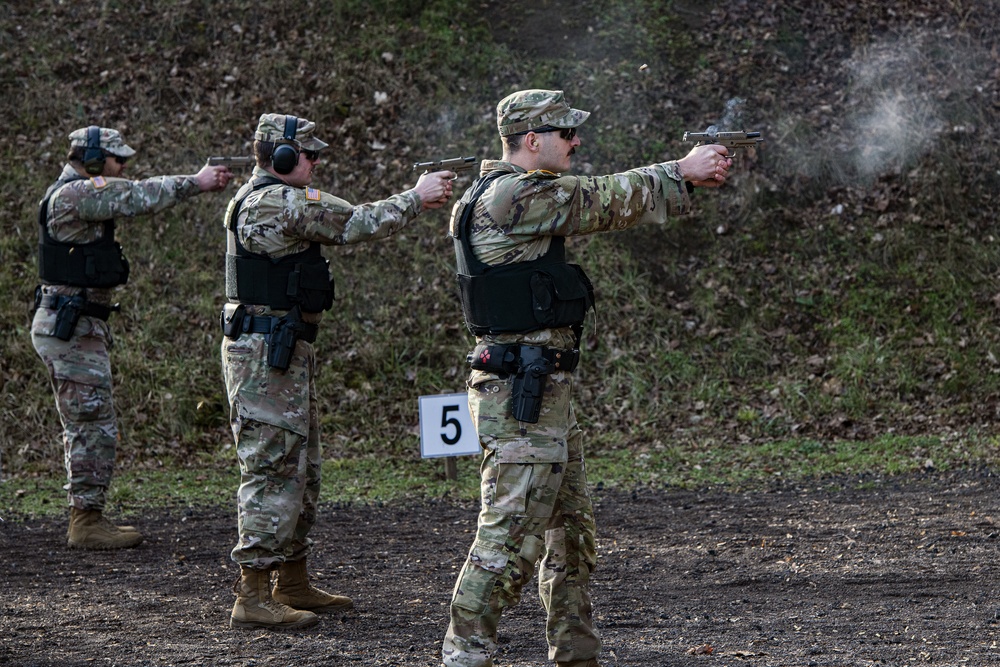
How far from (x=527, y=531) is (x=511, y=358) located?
0.66 m

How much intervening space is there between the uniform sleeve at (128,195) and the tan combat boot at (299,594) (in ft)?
8.74

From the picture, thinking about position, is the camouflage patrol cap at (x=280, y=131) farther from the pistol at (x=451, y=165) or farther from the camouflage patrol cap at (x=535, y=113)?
the camouflage patrol cap at (x=535, y=113)

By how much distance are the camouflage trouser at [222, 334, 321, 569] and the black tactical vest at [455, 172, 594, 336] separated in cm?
153

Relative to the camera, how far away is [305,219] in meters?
5.36

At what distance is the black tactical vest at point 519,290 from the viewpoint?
13.9 feet

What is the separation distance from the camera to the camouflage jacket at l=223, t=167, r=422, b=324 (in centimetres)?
537

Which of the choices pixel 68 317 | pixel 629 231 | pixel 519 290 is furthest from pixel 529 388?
pixel 629 231

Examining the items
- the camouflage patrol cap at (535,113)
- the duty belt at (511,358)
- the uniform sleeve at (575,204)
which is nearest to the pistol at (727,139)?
the uniform sleeve at (575,204)

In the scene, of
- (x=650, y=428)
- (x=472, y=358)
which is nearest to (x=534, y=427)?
(x=472, y=358)

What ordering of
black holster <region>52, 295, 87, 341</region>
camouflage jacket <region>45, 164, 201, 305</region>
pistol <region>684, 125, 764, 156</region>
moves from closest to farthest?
pistol <region>684, 125, 764, 156</region>
camouflage jacket <region>45, 164, 201, 305</region>
black holster <region>52, 295, 87, 341</region>

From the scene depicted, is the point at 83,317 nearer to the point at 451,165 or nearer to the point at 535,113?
the point at 451,165

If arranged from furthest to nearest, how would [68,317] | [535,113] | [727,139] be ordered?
1. [68,317]
2. [727,139]
3. [535,113]

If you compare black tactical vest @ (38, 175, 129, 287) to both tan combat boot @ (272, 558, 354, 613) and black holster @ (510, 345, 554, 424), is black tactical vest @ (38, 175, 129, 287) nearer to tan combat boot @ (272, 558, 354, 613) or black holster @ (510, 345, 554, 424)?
tan combat boot @ (272, 558, 354, 613)

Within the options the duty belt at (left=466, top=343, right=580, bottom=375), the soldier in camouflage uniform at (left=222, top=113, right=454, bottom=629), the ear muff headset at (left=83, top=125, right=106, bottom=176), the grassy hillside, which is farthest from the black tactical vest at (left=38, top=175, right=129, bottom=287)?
the duty belt at (left=466, top=343, right=580, bottom=375)
